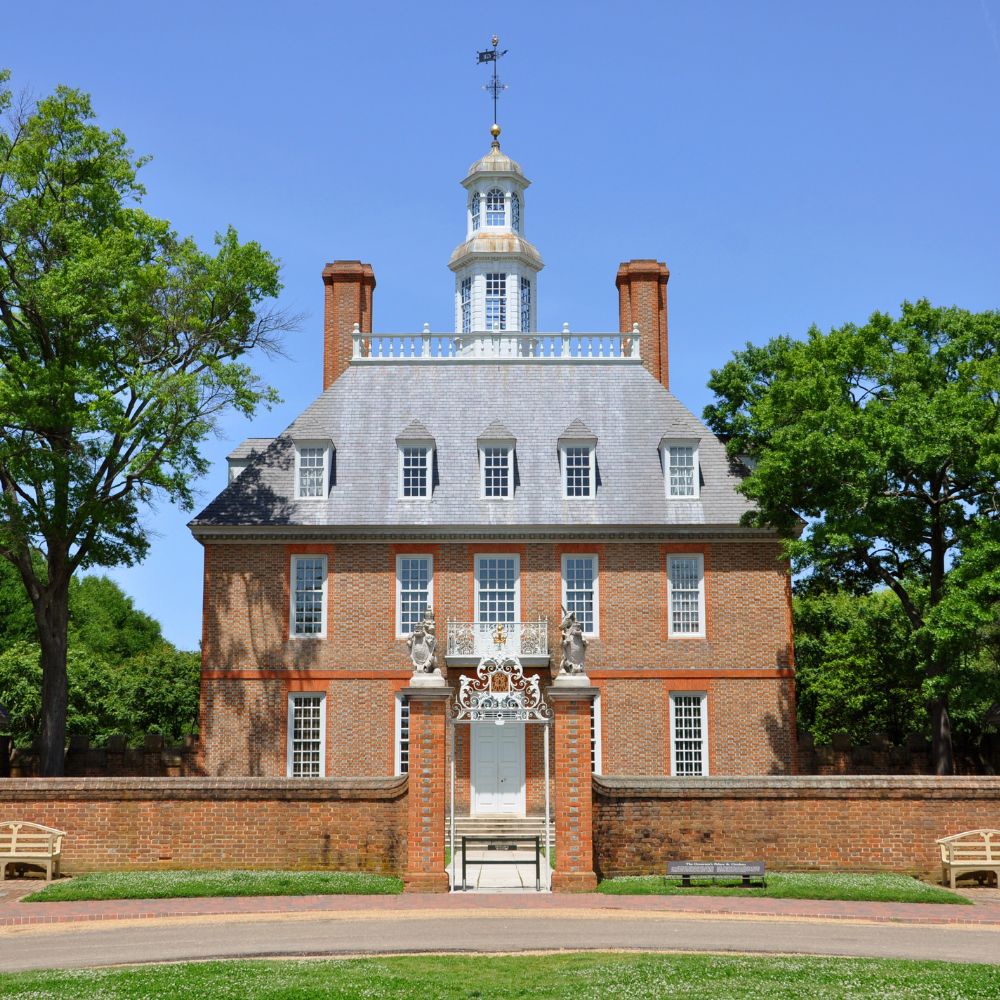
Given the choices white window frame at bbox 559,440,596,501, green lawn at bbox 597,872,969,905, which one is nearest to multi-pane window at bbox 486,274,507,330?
white window frame at bbox 559,440,596,501

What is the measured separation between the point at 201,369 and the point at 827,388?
13560 mm

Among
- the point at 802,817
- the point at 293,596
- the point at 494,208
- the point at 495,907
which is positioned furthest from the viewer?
the point at 494,208

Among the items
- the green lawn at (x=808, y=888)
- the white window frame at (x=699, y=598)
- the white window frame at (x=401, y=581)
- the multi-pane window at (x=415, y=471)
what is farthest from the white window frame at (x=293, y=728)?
the green lawn at (x=808, y=888)

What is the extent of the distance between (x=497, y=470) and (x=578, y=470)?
78.4 inches

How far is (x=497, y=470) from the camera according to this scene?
99.2 feet

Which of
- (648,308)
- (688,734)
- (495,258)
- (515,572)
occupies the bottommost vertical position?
(688,734)

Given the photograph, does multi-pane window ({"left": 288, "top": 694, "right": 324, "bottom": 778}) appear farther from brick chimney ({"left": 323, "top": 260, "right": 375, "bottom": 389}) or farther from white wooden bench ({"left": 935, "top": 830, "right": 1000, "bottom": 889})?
white wooden bench ({"left": 935, "top": 830, "right": 1000, "bottom": 889})

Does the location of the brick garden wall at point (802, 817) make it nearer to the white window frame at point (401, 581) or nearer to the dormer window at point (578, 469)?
the white window frame at point (401, 581)

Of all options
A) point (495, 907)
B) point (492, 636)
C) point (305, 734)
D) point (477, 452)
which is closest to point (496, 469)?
point (477, 452)

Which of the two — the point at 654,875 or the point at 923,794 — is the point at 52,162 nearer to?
the point at 654,875

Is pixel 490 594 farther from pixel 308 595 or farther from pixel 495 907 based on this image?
pixel 495 907

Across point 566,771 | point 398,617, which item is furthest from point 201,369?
point 566,771

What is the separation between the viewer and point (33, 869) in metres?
19.7

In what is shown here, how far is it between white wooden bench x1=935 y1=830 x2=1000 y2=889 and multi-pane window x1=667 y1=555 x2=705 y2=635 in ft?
32.0
